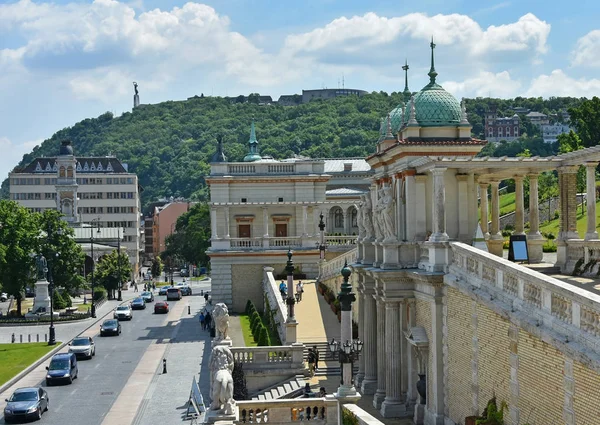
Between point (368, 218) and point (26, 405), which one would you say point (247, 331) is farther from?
point (368, 218)

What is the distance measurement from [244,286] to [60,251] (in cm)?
2021

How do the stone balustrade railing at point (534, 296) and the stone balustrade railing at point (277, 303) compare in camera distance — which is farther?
the stone balustrade railing at point (277, 303)

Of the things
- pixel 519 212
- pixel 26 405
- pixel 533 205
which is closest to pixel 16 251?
pixel 26 405

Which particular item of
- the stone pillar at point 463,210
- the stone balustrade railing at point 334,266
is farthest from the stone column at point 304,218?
the stone pillar at point 463,210

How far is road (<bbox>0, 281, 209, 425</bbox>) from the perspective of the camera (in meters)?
37.2

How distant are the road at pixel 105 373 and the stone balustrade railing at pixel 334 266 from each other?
35.0 feet

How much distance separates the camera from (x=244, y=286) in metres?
68.6

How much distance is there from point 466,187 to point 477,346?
26.7 feet

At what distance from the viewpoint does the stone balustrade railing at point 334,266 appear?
4782 cm

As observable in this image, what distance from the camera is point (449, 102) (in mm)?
34438

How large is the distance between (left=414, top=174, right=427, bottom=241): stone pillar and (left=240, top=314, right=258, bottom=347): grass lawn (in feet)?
59.6

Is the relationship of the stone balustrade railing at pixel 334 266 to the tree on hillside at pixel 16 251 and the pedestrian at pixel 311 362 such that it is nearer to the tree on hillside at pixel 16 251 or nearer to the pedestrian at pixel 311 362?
the pedestrian at pixel 311 362

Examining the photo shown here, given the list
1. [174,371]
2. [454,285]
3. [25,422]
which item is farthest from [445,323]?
[174,371]

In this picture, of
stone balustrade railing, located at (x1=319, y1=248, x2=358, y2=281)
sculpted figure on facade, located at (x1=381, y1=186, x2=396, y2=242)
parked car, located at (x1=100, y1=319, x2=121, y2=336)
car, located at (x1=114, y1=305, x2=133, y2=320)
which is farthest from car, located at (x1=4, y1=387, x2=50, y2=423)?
car, located at (x1=114, y1=305, x2=133, y2=320)
